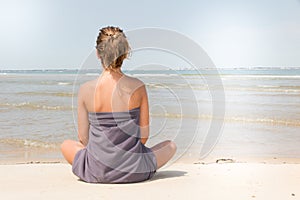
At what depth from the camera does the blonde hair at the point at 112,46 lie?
316 cm

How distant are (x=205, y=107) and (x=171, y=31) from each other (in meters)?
8.47

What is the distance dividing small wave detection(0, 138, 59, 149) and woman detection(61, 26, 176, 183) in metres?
3.46

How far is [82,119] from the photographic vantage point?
337 cm

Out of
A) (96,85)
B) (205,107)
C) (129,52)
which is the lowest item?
(205,107)

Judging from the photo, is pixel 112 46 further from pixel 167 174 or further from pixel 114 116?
pixel 167 174

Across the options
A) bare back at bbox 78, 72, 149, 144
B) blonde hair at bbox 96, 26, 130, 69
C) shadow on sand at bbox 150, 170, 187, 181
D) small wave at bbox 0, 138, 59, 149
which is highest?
blonde hair at bbox 96, 26, 130, 69

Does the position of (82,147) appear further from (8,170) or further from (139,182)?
(8,170)

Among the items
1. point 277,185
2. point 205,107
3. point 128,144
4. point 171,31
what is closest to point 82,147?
point 128,144

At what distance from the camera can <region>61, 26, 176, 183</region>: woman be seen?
10.5ft

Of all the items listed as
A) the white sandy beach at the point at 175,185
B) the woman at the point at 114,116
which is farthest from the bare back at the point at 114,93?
the white sandy beach at the point at 175,185

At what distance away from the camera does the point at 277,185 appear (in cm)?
330

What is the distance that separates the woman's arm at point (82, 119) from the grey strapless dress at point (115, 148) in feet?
0.22

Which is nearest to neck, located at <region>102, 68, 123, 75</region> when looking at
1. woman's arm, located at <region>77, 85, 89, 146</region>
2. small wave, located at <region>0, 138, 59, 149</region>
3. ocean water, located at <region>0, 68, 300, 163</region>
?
woman's arm, located at <region>77, 85, 89, 146</region>

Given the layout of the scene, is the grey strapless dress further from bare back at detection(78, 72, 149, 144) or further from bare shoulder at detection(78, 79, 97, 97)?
A: bare shoulder at detection(78, 79, 97, 97)
